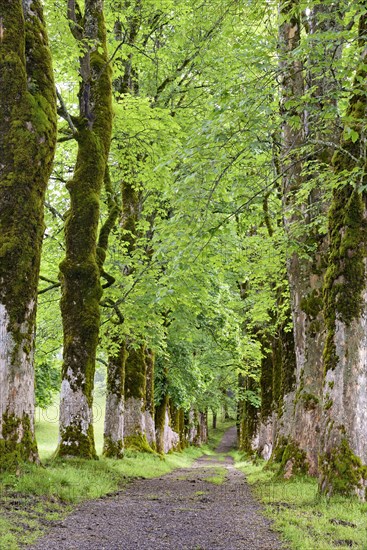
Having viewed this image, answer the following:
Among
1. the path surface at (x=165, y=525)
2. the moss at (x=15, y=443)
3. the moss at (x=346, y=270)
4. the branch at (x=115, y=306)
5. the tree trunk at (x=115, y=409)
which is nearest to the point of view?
the path surface at (x=165, y=525)

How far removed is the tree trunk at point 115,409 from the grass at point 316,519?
7.12 metres

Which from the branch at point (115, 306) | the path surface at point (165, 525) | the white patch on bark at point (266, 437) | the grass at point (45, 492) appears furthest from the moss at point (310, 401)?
the white patch on bark at point (266, 437)

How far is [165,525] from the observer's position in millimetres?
6324

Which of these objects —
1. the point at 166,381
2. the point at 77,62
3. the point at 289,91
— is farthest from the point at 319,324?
the point at 166,381

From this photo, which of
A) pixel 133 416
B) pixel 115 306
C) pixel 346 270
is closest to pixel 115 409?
pixel 133 416

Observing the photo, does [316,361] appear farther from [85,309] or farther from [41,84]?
[41,84]

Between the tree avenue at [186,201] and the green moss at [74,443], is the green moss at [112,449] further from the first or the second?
the green moss at [74,443]

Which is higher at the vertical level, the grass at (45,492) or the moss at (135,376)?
the moss at (135,376)

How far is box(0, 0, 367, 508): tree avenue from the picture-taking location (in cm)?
747

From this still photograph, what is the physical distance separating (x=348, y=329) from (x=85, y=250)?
6218mm

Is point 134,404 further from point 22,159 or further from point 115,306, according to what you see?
point 22,159

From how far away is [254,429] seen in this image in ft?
91.6

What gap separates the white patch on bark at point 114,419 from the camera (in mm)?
14953

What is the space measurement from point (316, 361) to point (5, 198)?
22.7ft
